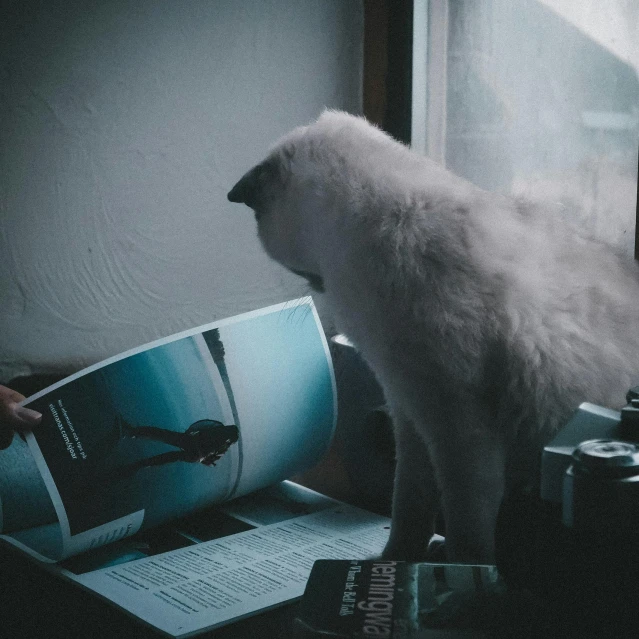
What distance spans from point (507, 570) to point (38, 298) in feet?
2.63

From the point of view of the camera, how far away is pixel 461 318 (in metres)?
0.62

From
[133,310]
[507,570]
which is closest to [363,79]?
[133,310]

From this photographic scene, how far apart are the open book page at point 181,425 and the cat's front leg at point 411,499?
0.42 feet

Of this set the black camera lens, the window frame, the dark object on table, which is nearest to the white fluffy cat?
the dark object on table

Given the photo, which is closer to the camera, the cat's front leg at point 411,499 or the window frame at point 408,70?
the cat's front leg at point 411,499

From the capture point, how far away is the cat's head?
2.36 feet

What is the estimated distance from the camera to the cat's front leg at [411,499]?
0.70 m

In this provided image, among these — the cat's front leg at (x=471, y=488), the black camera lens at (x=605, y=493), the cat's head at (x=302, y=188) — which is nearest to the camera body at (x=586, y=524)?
the black camera lens at (x=605, y=493)

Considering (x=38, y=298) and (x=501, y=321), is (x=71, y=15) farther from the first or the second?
(x=501, y=321)

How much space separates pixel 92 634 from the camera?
55 centimetres

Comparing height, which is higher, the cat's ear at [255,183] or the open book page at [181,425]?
the cat's ear at [255,183]

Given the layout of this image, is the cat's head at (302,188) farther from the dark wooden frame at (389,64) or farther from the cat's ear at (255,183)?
the dark wooden frame at (389,64)

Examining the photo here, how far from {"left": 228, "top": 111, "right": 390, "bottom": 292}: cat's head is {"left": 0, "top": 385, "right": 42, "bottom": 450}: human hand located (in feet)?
0.94

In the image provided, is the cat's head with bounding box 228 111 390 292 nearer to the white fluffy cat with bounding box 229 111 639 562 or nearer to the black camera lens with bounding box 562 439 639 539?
the white fluffy cat with bounding box 229 111 639 562
